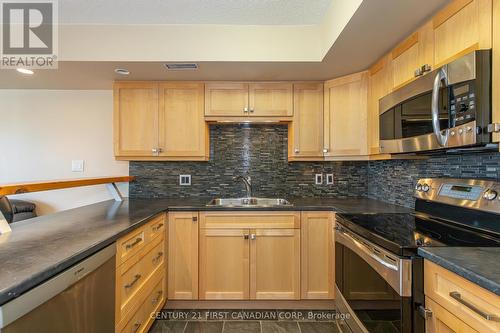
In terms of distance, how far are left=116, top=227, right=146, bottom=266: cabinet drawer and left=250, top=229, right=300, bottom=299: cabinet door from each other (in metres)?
0.90

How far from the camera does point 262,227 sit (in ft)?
7.25

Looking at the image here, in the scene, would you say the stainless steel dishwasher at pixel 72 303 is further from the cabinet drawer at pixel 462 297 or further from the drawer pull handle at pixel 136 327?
the cabinet drawer at pixel 462 297

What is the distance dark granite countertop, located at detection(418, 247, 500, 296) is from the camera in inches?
31.6

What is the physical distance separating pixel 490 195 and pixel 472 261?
1.85 feet

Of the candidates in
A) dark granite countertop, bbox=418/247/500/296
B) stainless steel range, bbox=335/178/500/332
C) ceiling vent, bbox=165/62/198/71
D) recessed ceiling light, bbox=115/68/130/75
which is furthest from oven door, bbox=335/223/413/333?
recessed ceiling light, bbox=115/68/130/75

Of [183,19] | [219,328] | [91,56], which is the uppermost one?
[183,19]

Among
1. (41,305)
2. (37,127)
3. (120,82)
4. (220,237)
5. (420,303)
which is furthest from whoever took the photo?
(37,127)

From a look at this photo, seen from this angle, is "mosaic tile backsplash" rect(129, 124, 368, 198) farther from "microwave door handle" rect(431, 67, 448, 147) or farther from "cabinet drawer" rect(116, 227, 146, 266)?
"microwave door handle" rect(431, 67, 448, 147)

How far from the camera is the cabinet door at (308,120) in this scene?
2.51m

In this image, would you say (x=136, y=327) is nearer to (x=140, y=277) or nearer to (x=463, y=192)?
(x=140, y=277)

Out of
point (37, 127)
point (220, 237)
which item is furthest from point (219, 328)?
point (37, 127)

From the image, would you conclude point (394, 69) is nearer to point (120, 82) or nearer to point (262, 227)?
point (262, 227)

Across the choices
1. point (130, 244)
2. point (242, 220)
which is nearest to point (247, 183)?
point (242, 220)

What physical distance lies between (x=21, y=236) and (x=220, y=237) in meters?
1.27
